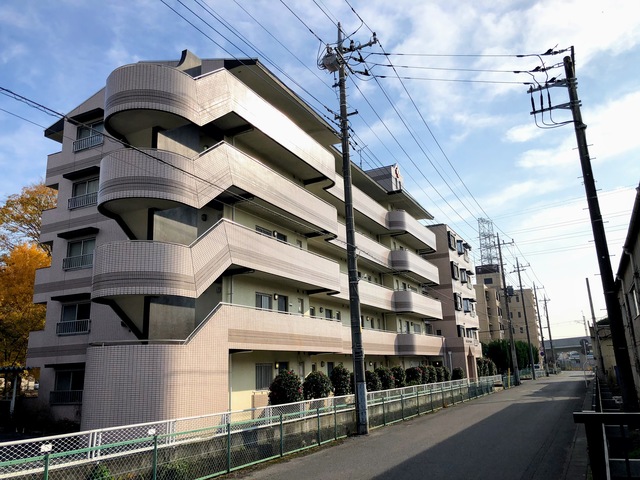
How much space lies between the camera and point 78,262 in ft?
69.5

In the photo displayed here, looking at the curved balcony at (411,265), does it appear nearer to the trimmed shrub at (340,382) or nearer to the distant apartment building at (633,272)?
the trimmed shrub at (340,382)

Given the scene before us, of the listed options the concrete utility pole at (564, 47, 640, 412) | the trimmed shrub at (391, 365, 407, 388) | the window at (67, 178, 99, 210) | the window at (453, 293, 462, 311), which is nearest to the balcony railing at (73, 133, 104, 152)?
the window at (67, 178, 99, 210)

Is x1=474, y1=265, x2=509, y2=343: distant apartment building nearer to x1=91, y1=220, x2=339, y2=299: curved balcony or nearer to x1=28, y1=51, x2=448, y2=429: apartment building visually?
x1=28, y1=51, x2=448, y2=429: apartment building

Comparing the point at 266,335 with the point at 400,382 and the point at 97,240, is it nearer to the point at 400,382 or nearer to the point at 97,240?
the point at 97,240

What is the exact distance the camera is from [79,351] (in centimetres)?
2019

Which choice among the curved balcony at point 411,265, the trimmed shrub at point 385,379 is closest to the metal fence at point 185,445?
the trimmed shrub at point 385,379

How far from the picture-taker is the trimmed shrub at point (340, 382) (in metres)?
21.8

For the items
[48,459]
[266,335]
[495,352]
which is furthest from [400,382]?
[495,352]

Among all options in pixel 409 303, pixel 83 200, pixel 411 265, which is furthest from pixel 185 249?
pixel 411 265

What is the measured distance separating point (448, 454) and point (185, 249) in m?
10.2

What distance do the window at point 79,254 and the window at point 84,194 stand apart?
1.80 meters

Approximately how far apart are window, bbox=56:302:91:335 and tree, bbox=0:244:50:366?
736 cm

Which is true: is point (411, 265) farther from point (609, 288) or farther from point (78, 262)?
point (609, 288)

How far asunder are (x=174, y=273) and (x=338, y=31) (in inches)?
455
